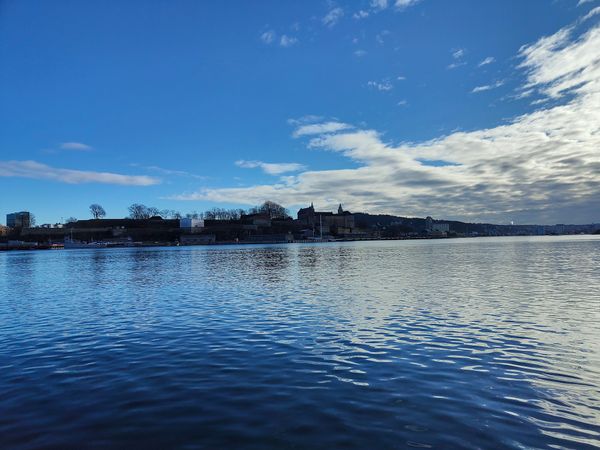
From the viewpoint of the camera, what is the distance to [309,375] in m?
12.2

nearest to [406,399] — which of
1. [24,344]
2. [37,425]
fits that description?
[37,425]

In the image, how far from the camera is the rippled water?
8516 mm

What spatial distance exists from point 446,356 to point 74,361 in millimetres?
Answer: 12725

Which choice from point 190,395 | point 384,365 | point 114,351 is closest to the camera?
point 190,395

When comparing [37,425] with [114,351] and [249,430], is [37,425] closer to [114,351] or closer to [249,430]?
[249,430]

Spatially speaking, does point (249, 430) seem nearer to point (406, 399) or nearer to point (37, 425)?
point (406, 399)

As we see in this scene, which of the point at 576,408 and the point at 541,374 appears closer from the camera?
the point at 576,408

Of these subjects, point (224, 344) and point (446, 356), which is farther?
point (224, 344)

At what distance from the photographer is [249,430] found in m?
8.67

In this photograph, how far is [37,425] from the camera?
360 inches

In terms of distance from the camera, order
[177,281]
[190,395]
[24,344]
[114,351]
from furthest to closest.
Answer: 1. [177,281]
2. [24,344]
3. [114,351]
4. [190,395]

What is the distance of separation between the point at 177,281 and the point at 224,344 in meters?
27.7

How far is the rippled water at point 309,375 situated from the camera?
8516mm

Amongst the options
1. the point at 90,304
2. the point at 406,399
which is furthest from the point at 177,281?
the point at 406,399
